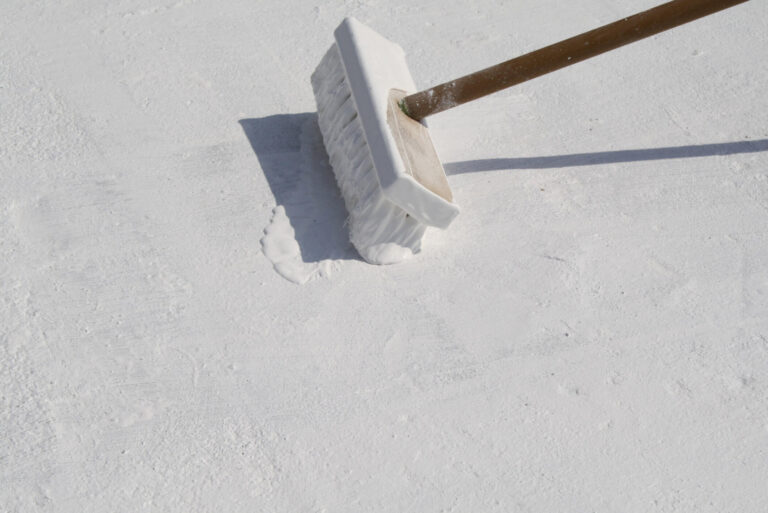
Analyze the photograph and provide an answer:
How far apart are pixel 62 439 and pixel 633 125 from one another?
1.54 m

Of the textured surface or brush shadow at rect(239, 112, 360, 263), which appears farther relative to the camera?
brush shadow at rect(239, 112, 360, 263)

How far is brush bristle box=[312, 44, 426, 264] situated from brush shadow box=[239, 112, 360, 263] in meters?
0.04

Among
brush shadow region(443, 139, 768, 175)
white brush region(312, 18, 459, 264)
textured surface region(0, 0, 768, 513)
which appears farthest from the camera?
brush shadow region(443, 139, 768, 175)

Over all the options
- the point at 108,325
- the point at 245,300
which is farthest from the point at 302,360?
the point at 108,325

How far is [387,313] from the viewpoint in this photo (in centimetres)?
190

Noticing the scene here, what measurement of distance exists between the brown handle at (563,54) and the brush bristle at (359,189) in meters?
0.14

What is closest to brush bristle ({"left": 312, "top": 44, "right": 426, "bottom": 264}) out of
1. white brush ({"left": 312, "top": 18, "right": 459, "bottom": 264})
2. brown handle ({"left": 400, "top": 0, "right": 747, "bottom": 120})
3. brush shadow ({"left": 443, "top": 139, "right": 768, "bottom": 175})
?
white brush ({"left": 312, "top": 18, "right": 459, "bottom": 264})

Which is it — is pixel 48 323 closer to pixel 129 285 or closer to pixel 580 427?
pixel 129 285

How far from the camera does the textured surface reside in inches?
65.6

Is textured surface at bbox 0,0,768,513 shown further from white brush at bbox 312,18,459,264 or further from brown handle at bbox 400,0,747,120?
brown handle at bbox 400,0,747,120

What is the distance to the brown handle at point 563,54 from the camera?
1.87 meters

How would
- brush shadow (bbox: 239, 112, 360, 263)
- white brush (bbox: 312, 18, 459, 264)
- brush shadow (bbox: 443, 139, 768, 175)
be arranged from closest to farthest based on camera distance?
white brush (bbox: 312, 18, 459, 264) → brush shadow (bbox: 239, 112, 360, 263) → brush shadow (bbox: 443, 139, 768, 175)

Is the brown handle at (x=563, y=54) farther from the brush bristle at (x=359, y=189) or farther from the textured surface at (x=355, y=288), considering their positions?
the textured surface at (x=355, y=288)

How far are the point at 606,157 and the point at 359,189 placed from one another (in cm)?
69
